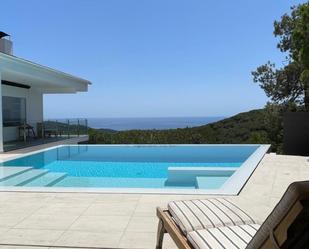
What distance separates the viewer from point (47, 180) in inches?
362

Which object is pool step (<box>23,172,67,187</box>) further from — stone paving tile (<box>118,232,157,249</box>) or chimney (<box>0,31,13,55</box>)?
chimney (<box>0,31,13,55</box>)

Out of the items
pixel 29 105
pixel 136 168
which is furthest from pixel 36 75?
pixel 136 168

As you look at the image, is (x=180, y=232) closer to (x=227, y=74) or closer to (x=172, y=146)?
(x=172, y=146)

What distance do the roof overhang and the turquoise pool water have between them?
118 inches

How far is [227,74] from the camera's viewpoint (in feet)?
107

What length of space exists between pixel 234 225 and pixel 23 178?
690cm

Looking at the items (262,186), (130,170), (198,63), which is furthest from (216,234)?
(198,63)

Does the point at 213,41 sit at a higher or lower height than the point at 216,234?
higher

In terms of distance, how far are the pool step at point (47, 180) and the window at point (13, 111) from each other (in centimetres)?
796

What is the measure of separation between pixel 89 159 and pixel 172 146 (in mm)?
3561

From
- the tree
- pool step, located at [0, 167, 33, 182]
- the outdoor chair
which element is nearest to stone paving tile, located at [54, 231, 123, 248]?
the outdoor chair

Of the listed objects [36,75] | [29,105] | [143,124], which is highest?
[36,75]

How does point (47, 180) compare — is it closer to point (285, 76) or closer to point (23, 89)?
point (23, 89)

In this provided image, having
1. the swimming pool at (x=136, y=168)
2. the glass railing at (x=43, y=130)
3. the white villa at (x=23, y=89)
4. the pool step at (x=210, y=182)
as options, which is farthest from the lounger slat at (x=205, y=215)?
the glass railing at (x=43, y=130)
